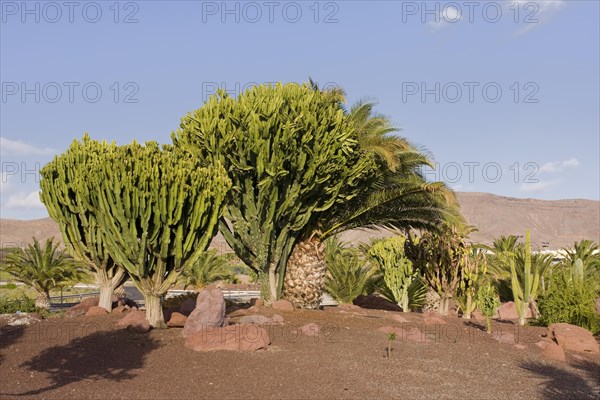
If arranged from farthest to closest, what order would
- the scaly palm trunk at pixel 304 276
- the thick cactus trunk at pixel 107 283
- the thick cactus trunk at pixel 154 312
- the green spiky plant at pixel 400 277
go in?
the green spiky plant at pixel 400 277 < the scaly palm trunk at pixel 304 276 < the thick cactus trunk at pixel 107 283 < the thick cactus trunk at pixel 154 312

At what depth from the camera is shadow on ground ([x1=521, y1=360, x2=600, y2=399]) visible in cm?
992

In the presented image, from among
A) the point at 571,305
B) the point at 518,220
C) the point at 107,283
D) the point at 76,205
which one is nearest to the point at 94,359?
the point at 76,205

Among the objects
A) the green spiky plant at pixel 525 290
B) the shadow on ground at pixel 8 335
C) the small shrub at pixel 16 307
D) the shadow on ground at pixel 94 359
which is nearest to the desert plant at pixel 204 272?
the small shrub at pixel 16 307

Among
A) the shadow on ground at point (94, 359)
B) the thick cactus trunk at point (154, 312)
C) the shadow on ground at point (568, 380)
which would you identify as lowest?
the shadow on ground at point (568, 380)

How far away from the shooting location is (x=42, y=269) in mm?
22000

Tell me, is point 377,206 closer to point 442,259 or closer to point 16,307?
point 442,259

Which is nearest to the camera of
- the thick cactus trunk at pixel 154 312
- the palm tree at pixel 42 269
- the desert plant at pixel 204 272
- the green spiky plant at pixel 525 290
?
the thick cactus trunk at pixel 154 312

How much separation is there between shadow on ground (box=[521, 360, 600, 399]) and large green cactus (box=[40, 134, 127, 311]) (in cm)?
895

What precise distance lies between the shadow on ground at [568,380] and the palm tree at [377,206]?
6304 millimetres

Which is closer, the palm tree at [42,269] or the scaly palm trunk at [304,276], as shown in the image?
the scaly palm trunk at [304,276]

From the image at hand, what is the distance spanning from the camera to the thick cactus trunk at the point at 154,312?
13062 millimetres

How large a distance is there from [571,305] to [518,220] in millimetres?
127796

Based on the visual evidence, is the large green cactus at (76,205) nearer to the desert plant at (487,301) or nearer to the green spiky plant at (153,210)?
the green spiky plant at (153,210)

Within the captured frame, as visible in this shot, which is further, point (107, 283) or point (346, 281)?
point (346, 281)
